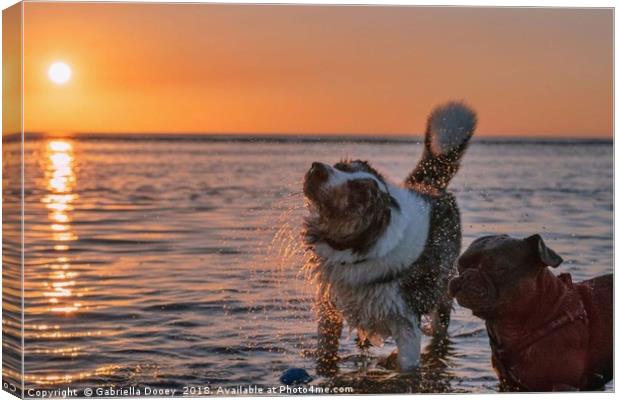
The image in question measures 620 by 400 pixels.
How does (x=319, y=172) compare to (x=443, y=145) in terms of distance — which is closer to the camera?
(x=319, y=172)

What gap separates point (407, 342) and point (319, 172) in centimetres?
107

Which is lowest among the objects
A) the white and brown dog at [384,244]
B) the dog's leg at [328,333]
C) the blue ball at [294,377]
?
the blue ball at [294,377]

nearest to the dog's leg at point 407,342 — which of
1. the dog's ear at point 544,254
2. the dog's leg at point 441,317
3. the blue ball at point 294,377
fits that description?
the dog's leg at point 441,317

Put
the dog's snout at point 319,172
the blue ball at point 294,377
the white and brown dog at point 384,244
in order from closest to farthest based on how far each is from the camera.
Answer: the dog's snout at point 319,172
the white and brown dog at point 384,244
the blue ball at point 294,377

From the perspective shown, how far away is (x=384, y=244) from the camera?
20.9 ft

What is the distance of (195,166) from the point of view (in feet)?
38.6

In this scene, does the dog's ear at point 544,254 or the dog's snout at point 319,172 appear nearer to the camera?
the dog's ear at point 544,254

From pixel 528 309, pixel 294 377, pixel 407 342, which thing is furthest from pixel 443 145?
pixel 294 377

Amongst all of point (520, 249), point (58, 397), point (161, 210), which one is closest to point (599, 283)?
point (520, 249)

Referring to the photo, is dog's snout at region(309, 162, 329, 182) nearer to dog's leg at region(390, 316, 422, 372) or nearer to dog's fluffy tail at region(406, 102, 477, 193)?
dog's fluffy tail at region(406, 102, 477, 193)

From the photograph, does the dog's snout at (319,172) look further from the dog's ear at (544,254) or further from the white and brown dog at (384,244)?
the dog's ear at (544,254)

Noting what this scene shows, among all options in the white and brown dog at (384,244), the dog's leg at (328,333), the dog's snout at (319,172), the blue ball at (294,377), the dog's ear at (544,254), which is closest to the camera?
the dog's ear at (544,254)

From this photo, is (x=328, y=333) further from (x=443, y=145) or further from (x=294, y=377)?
(x=443, y=145)

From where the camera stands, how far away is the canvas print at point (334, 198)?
6.22 metres
